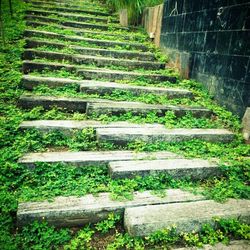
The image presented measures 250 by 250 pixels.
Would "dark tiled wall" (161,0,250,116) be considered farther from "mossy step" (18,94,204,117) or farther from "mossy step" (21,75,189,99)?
"mossy step" (18,94,204,117)

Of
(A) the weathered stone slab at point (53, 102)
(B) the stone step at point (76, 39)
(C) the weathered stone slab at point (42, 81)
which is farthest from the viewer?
(B) the stone step at point (76, 39)

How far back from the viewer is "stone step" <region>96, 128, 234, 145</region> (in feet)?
11.2

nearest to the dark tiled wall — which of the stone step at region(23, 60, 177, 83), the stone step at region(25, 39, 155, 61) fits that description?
the stone step at region(25, 39, 155, 61)

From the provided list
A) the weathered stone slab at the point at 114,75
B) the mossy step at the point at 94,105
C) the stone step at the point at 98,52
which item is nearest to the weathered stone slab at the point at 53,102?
the mossy step at the point at 94,105

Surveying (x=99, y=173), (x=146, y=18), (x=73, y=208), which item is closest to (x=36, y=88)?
(x=99, y=173)

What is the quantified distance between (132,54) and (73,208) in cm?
453

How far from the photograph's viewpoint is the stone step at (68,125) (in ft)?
11.1

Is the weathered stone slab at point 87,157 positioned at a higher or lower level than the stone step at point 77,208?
higher

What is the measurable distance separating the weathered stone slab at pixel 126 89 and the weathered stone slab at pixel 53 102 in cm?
37

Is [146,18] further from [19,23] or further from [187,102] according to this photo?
[187,102]

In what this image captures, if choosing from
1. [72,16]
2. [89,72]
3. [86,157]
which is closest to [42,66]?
[89,72]

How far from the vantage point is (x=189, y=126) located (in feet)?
13.1

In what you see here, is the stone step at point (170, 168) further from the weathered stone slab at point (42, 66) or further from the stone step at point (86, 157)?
the weathered stone slab at point (42, 66)

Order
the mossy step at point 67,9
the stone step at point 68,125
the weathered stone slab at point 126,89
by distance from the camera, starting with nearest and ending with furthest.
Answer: the stone step at point 68,125 < the weathered stone slab at point 126,89 < the mossy step at point 67,9
